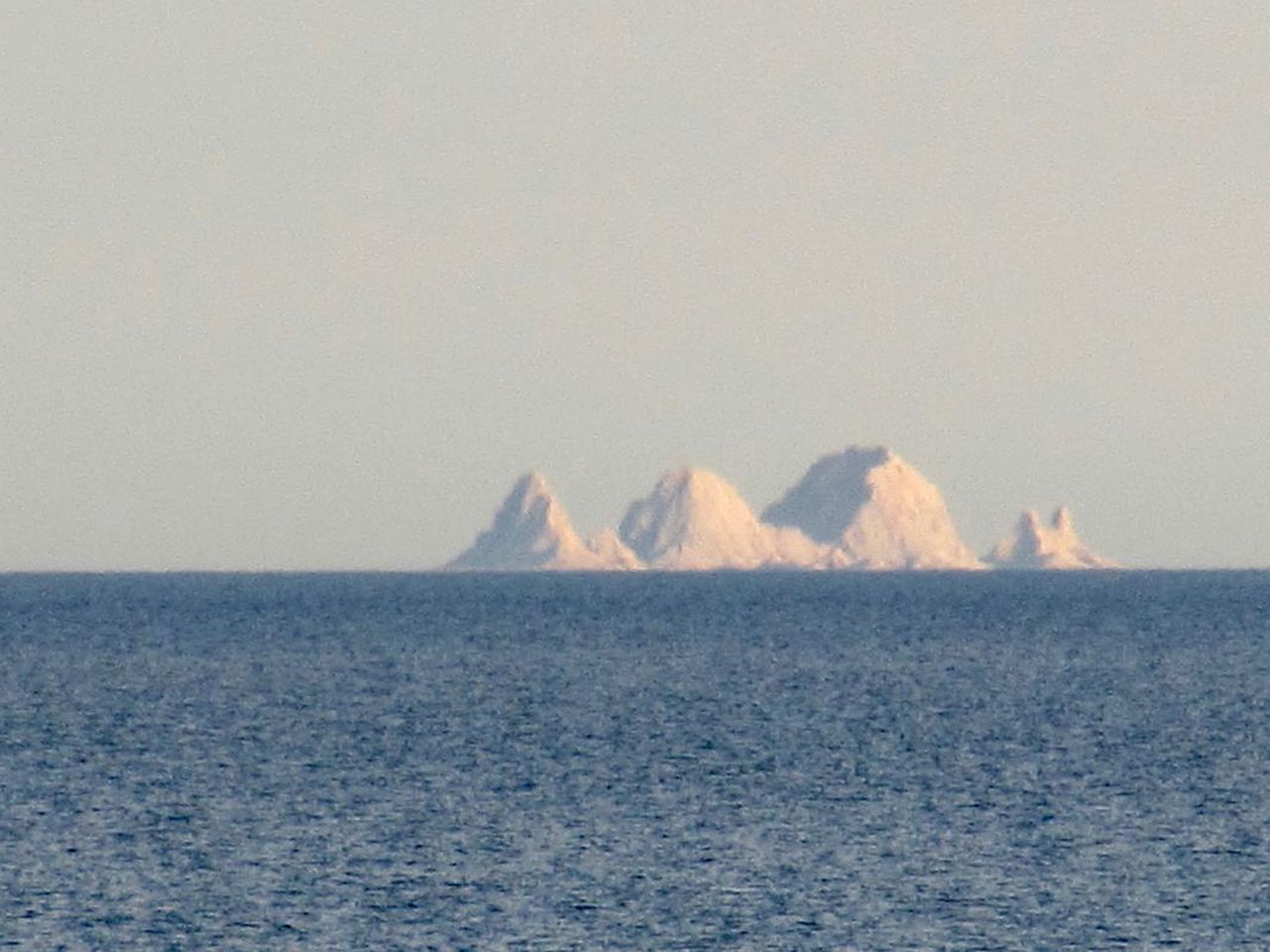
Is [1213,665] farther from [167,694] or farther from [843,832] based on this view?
[843,832]

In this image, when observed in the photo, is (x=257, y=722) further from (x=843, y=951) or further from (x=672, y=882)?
(x=843, y=951)

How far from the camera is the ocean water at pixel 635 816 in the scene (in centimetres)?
5800

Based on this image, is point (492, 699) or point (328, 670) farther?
point (328, 670)

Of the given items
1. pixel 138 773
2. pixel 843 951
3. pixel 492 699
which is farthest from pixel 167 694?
pixel 843 951

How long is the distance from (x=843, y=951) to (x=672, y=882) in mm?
9303

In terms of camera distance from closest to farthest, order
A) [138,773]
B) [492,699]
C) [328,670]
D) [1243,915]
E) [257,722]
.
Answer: [1243,915]
[138,773]
[257,722]
[492,699]
[328,670]

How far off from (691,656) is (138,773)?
→ 9251 centimetres

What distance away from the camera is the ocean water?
190 feet

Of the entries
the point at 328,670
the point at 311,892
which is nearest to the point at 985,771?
the point at 311,892

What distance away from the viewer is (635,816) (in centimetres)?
7675

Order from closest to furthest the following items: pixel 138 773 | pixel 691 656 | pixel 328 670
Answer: pixel 138 773 → pixel 328 670 → pixel 691 656

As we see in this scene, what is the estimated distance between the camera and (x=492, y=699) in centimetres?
13088

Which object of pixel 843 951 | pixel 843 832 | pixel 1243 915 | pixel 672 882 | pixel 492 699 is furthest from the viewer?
pixel 492 699

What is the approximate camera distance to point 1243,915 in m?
58.4
